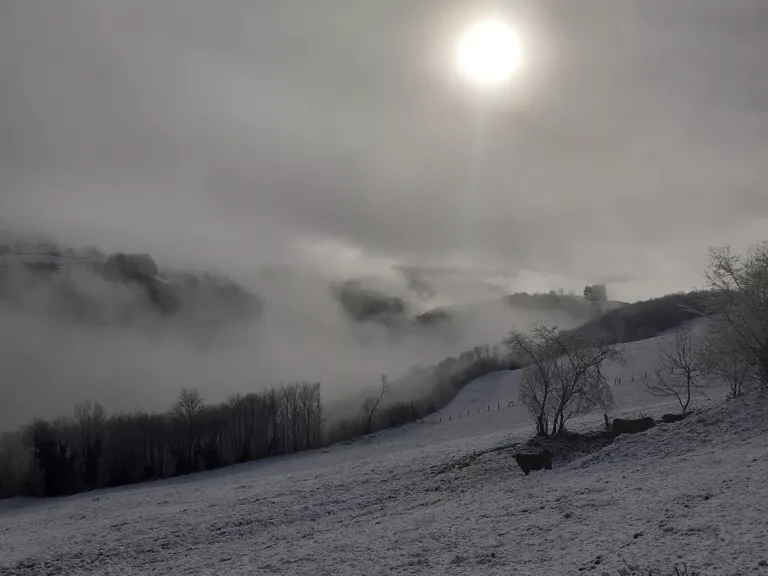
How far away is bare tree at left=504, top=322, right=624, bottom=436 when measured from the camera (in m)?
38.7

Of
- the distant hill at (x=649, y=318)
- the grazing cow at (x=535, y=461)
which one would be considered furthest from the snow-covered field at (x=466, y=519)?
the distant hill at (x=649, y=318)

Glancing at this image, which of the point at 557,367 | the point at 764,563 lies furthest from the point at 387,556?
the point at 557,367

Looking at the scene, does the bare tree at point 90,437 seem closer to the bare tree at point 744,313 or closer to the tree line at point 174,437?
the tree line at point 174,437

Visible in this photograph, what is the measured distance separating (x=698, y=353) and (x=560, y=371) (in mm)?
9798

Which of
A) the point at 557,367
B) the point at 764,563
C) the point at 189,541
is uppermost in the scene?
the point at 557,367

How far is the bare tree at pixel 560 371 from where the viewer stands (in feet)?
127

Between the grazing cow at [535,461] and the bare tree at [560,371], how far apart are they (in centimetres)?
596

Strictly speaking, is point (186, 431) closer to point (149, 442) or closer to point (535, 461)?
point (149, 442)

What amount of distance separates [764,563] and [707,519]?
13.1ft

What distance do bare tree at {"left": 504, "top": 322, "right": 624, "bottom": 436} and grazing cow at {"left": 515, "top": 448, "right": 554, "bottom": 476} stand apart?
19.5 feet

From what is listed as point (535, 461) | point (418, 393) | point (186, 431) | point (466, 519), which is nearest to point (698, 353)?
point (535, 461)

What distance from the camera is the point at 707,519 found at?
679 inches

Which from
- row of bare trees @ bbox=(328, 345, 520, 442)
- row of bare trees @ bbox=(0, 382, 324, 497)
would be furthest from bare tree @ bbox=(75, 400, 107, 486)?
row of bare trees @ bbox=(328, 345, 520, 442)

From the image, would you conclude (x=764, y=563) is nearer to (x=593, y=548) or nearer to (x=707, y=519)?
(x=707, y=519)
